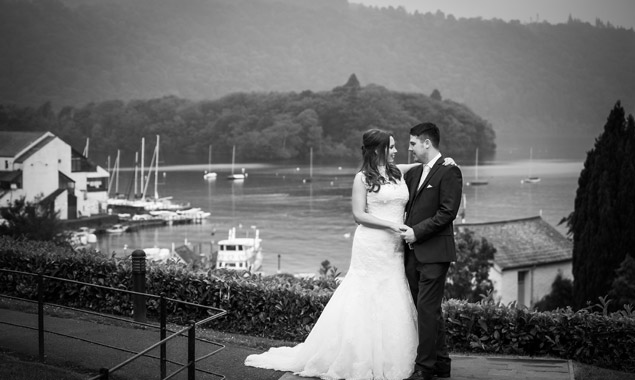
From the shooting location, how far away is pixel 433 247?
5992 mm

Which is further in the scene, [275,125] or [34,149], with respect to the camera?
[275,125]

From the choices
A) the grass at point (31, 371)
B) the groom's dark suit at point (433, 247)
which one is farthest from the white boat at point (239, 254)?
the groom's dark suit at point (433, 247)

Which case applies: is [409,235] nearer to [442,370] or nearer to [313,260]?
[442,370]

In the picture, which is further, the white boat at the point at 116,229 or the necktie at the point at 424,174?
the white boat at the point at 116,229

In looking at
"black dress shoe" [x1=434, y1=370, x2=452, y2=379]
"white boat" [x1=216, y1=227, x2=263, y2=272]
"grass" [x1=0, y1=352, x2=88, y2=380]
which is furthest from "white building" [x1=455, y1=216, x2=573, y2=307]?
"grass" [x1=0, y1=352, x2=88, y2=380]

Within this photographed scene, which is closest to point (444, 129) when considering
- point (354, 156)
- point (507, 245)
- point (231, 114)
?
point (354, 156)

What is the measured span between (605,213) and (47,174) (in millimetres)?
62971

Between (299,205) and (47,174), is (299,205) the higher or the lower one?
the lower one

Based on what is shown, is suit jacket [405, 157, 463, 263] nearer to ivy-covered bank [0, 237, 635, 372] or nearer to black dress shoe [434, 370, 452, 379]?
black dress shoe [434, 370, 452, 379]

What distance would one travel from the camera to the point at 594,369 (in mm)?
6773

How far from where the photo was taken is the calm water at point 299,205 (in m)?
67.7

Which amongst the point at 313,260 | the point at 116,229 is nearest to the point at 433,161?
the point at 313,260

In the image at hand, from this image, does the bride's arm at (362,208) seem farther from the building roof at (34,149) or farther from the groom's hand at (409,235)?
the building roof at (34,149)

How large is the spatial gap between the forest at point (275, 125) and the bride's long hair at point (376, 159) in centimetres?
12660
